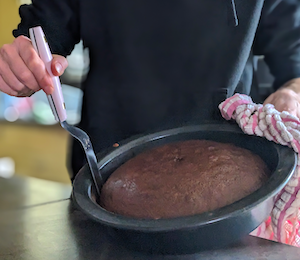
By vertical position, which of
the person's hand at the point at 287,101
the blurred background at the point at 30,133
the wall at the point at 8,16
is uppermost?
the person's hand at the point at 287,101

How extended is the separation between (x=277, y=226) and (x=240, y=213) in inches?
6.5

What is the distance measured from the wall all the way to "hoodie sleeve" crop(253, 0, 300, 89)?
1721 millimetres

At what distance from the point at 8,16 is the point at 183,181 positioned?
212 centimetres

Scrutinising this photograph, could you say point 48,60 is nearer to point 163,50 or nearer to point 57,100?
point 57,100

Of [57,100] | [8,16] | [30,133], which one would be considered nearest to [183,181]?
[57,100]

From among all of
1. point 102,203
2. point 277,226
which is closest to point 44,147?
point 102,203

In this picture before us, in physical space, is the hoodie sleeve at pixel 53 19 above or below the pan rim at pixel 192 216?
above

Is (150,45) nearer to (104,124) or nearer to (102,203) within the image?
(104,124)

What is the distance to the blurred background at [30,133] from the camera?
6.98 feet

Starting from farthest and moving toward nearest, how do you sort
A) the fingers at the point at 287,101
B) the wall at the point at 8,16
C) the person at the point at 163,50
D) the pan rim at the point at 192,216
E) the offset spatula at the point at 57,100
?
the wall at the point at 8,16 < the person at the point at 163,50 < the fingers at the point at 287,101 < the offset spatula at the point at 57,100 < the pan rim at the point at 192,216

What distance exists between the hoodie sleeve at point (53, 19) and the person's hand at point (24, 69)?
21 cm

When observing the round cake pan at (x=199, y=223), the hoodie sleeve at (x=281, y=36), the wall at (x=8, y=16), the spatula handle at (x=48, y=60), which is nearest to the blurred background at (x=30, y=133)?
the wall at (x=8, y=16)

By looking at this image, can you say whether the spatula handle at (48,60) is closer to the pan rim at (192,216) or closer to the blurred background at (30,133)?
the pan rim at (192,216)

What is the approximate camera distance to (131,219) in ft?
1.34
